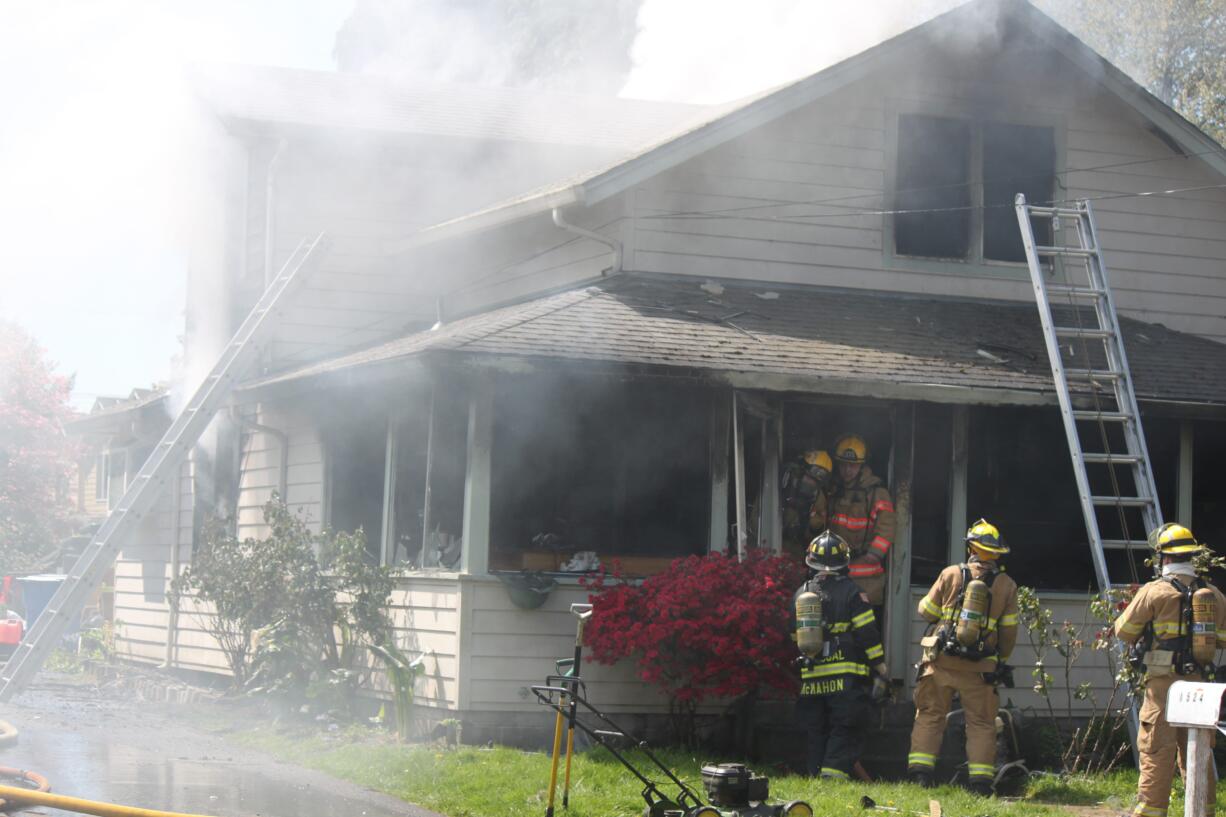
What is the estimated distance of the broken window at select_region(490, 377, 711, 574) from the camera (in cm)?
1212

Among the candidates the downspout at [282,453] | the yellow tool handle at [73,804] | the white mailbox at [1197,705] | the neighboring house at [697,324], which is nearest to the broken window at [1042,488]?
the neighboring house at [697,324]

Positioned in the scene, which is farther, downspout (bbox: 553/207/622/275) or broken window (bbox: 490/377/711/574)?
downspout (bbox: 553/207/622/275)

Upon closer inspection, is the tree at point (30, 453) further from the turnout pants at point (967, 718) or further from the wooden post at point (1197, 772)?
the wooden post at point (1197, 772)

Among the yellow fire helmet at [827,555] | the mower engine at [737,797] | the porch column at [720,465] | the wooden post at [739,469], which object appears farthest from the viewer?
the porch column at [720,465]

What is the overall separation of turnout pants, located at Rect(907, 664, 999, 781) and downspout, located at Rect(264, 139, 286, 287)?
8862 mm

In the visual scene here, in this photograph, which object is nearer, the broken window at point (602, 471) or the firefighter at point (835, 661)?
the firefighter at point (835, 661)

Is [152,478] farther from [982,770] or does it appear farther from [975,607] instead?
[982,770]

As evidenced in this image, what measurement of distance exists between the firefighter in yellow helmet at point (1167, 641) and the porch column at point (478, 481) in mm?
4698

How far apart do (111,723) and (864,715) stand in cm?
651

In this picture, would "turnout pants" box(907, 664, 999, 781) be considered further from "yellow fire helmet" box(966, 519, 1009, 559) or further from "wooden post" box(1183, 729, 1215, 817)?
"wooden post" box(1183, 729, 1215, 817)

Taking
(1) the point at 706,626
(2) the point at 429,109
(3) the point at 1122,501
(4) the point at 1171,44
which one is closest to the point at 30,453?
(2) the point at 429,109

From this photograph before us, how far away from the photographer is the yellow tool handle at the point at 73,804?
7.25 meters

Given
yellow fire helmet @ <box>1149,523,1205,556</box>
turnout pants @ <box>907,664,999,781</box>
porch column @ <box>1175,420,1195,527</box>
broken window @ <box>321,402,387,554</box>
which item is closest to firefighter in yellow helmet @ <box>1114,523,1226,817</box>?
yellow fire helmet @ <box>1149,523,1205,556</box>

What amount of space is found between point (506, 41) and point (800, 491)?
46.9 m
